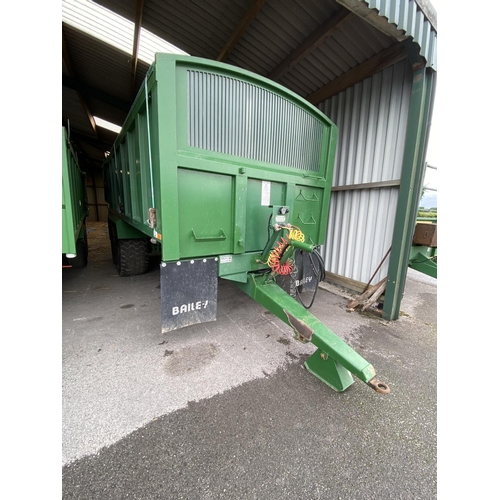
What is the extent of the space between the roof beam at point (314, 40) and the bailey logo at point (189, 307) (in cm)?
394

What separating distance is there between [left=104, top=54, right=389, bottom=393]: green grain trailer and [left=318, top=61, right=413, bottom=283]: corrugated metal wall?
1.34 m

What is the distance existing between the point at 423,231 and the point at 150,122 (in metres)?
4.05

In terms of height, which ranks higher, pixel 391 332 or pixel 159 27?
pixel 159 27

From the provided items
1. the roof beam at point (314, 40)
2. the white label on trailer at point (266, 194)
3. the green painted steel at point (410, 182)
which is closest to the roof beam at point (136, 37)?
the roof beam at point (314, 40)

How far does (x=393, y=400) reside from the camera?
189cm

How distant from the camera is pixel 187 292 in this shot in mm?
2143

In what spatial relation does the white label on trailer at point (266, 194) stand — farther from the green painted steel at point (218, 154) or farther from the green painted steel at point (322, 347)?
the green painted steel at point (322, 347)

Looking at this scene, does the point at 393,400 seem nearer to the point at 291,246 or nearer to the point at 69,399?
the point at 291,246

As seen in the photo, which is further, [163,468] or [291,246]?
[291,246]

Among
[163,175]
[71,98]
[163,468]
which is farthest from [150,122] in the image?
[71,98]

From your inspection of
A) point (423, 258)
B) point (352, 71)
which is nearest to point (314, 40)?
point (352, 71)

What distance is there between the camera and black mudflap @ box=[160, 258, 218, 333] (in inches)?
80.5

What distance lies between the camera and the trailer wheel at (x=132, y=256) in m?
4.46

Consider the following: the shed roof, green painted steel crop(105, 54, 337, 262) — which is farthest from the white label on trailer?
the shed roof
